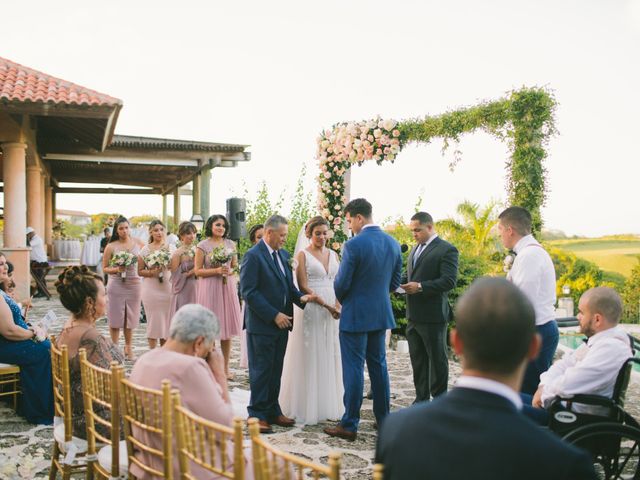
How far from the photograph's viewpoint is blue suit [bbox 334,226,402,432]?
16.2 feet

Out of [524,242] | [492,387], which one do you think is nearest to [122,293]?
[524,242]

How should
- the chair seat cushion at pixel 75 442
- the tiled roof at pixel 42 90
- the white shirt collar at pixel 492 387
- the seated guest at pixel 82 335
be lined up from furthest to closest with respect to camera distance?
the tiled roof at pixel 42 90, the seated guest at pixel 82 335, the chair seat cushion at pixel 75 442, the white shirt collar at pixel 492 387

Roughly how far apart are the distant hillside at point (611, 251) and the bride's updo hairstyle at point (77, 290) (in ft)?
58.5

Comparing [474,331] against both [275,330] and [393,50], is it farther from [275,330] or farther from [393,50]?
[393,50]

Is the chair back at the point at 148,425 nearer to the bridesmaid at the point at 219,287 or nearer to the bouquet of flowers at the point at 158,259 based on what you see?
the bridesmaid at the point at 219,287

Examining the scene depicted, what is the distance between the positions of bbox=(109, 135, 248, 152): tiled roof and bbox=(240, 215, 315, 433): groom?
1340cm

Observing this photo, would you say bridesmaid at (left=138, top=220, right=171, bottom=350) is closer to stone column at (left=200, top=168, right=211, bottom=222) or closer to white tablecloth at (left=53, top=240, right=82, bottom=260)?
stone column at (left=200, top=168, right=211, bottom=222)

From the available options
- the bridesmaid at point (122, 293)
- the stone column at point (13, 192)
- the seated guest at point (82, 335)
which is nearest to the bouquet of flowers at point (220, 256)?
the bridesmaid at point (122, 293)

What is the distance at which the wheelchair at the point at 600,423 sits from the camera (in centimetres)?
325

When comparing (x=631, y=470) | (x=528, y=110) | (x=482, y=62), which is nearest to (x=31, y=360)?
(x=631, y=470)

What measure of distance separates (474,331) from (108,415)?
115 inches

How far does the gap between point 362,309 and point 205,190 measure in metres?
14.9

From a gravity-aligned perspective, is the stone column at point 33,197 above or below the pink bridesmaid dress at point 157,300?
above

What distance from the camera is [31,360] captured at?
5.52 metres
